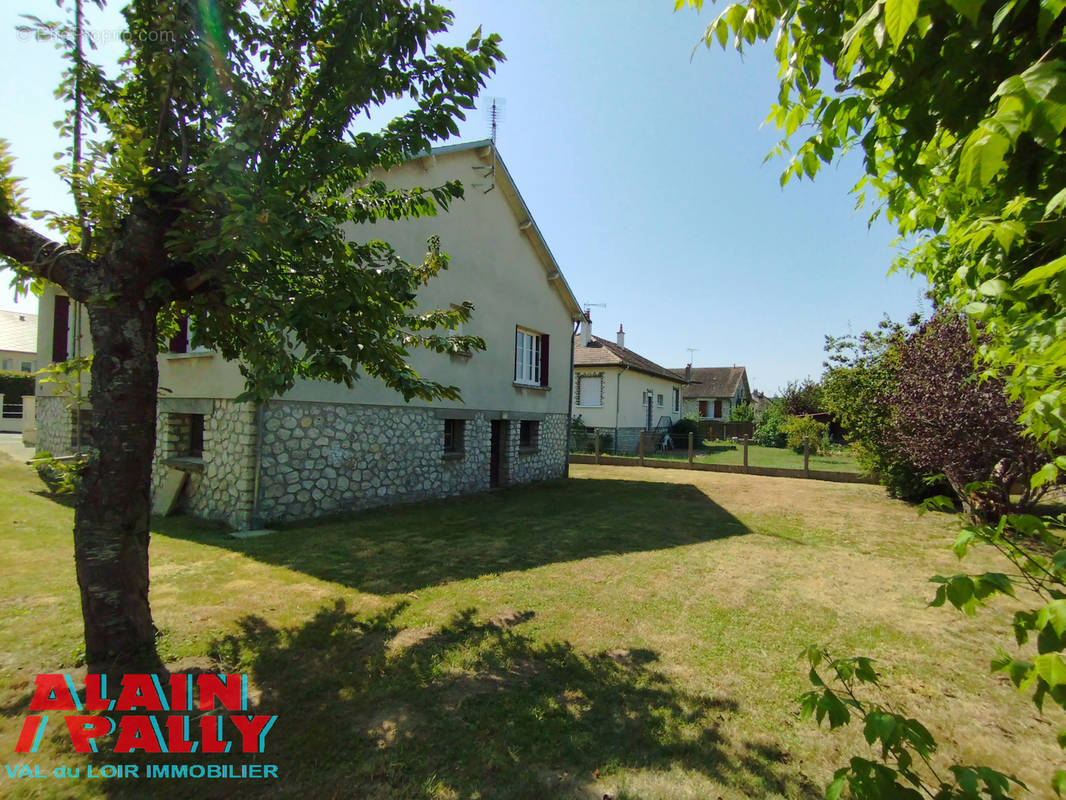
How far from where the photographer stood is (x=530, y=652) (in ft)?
13.5

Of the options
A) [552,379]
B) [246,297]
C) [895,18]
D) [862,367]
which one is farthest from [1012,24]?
[862,367]

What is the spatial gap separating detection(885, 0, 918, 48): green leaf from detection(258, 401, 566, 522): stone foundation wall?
8645 millimetres

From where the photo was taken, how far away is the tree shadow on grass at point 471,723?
266 centimetres

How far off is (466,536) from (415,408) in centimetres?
375

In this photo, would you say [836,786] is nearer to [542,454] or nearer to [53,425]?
[542,454]

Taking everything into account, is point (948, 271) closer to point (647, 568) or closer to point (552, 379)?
point (647, 568)

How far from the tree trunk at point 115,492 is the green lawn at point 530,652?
0.43 metres

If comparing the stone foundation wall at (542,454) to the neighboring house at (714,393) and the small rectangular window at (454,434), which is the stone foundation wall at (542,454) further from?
the neighboring house at (714,393)

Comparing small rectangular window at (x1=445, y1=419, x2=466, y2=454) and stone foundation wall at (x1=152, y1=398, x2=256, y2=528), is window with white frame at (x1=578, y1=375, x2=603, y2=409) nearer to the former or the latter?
small rectangular window at (x1=445, y1=419, x2=466, y2=454)

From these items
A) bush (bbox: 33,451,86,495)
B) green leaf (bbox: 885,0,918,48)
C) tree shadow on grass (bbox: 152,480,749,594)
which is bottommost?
tree shadow on grass (bbox: 152,480,749,594)

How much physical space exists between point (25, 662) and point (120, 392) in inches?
83.8

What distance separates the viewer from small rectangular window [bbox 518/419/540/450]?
15047 millimetres

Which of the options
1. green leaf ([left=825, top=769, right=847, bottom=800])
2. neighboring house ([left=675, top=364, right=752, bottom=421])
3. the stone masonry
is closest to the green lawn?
the stone masonry

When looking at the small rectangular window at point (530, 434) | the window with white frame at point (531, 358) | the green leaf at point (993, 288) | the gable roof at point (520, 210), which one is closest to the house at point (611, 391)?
the gable roof at point (520, 210)
